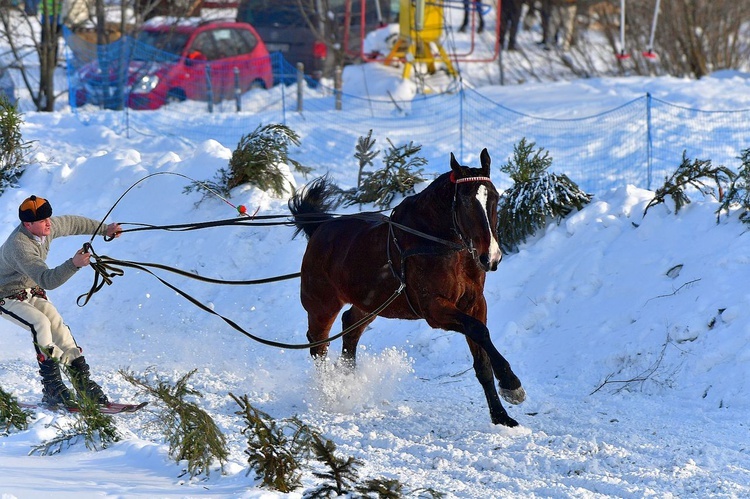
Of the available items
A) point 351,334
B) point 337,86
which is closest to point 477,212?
point 351,334

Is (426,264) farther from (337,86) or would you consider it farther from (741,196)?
(337,86)

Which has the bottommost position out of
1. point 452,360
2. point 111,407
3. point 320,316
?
point 452,360

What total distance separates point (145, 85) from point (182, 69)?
0.91 metres

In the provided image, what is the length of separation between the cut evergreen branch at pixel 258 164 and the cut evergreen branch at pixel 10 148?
9.40 ft

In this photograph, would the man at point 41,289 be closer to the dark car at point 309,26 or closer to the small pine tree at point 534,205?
the small pine tree at point 534,205

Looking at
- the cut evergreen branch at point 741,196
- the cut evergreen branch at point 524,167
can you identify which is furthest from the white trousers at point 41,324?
the cut evergreen branch at point 741,196

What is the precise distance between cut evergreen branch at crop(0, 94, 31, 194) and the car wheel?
233 inches

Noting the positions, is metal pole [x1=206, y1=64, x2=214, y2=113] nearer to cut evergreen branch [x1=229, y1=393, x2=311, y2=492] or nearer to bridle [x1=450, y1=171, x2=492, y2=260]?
bridle [x1=450, y1=171, x2=492, y2=260]

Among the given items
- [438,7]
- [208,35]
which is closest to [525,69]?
[438,7]

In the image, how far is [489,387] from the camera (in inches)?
251

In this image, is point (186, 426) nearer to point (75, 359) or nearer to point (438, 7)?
point (75, 359)

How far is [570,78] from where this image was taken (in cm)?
2305

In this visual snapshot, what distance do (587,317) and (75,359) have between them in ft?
12.7

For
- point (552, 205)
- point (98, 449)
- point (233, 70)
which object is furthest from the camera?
point (233, 70)
